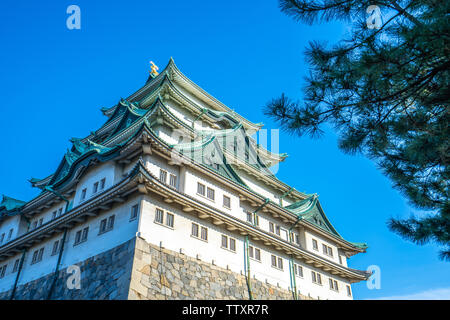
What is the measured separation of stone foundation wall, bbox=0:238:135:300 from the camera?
16.8 meters

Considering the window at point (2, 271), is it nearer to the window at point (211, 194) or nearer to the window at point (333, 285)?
the window at point (211, 194)

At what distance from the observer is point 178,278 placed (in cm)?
1834

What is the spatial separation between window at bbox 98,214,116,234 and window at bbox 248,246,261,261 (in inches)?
352

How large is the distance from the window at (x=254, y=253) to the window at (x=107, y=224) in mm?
8941

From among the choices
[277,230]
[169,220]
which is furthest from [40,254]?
[277,230]

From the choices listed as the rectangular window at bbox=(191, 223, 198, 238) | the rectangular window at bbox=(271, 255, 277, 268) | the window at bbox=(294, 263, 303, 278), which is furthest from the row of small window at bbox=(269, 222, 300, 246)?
the rectangular window at bbox=(191, 223, 198, 238)

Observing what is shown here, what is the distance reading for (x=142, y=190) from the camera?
61.7 ft

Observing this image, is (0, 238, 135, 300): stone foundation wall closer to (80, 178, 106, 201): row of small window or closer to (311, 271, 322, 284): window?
(80, 178, 106, 201): row of small window

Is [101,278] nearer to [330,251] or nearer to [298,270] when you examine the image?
[298,270]

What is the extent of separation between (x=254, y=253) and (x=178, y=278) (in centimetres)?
679

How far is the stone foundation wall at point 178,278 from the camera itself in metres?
16.8
